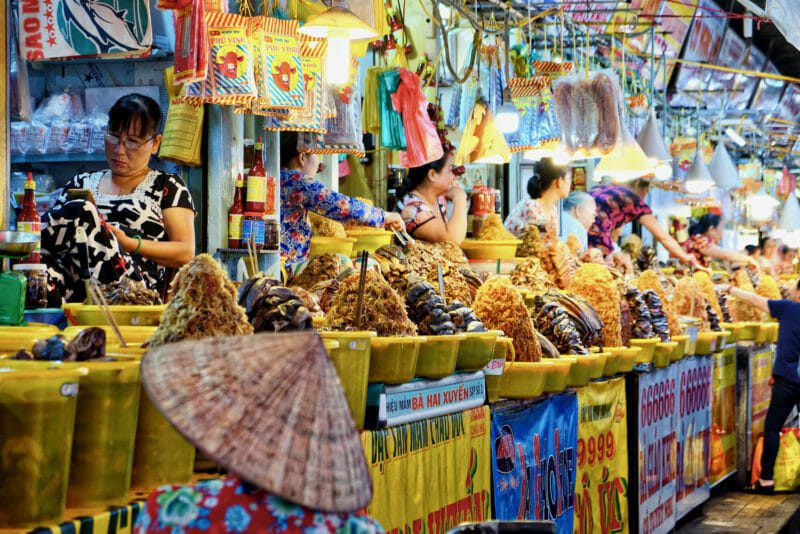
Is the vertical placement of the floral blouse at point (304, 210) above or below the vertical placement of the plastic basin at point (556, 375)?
above

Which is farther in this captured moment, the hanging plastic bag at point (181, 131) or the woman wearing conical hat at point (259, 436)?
the hanging plastic bag at point (181, 131)

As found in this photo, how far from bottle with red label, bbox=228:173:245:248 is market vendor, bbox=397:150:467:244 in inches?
60.4

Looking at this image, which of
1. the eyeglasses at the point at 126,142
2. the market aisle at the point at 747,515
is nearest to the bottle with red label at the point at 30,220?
the eyeglasses at the point at 126,142

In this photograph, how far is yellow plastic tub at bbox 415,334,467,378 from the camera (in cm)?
316

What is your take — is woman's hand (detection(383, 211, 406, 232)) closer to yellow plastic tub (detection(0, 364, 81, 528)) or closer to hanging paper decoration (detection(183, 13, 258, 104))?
hanging paper decoration (detection(183, 13, 258, 104))

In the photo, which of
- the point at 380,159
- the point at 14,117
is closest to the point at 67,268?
the point at 14,117

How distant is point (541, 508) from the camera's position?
4066 mm

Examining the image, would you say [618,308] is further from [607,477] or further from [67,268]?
[67,268]

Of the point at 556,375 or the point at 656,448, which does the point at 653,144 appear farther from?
the point at 556,375

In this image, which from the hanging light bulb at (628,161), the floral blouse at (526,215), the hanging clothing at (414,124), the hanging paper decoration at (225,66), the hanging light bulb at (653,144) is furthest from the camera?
the hanging light bulb at (653,144)

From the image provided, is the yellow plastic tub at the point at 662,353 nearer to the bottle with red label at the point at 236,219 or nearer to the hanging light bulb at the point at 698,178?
the bottle with red label at the point at 236,219

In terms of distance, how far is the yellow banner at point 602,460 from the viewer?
460cm

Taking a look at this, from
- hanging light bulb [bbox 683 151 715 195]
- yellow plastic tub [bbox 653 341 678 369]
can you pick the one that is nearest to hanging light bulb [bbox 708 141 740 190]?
hanging light bulb [bbox 683 151 715 195]

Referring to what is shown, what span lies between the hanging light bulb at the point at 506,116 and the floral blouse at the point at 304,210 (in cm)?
123
